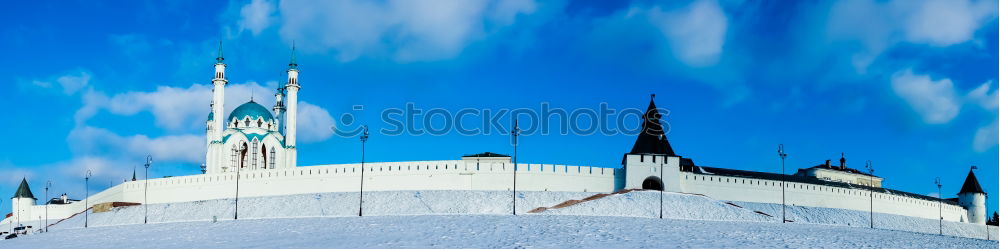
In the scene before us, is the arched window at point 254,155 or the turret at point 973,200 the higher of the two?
the arched window at point 254,155

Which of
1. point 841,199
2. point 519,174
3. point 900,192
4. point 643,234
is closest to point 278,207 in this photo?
point 519,174

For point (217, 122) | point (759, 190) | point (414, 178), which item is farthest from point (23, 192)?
point (759, 190)

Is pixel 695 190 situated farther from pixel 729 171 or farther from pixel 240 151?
pixel 240 151

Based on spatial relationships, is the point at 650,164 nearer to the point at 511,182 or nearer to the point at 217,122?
the point at 511,182

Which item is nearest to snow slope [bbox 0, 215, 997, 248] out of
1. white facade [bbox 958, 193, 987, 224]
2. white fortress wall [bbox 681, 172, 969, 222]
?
white fortress wall [bbox 681, 172, 969, 222]

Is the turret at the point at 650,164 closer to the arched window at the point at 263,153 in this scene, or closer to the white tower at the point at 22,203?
the arched window at the point at 263,153

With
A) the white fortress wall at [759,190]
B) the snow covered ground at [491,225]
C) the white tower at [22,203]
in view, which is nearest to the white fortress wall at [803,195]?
the white fortress wall at [759,190]

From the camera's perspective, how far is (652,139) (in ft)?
218

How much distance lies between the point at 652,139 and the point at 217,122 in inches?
1363

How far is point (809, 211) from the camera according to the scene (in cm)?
6906

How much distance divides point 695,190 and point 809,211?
785 centimetres

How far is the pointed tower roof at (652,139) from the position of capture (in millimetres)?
66125

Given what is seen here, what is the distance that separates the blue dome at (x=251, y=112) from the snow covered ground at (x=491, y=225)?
1155cm

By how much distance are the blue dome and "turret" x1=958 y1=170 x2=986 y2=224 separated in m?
55.1
